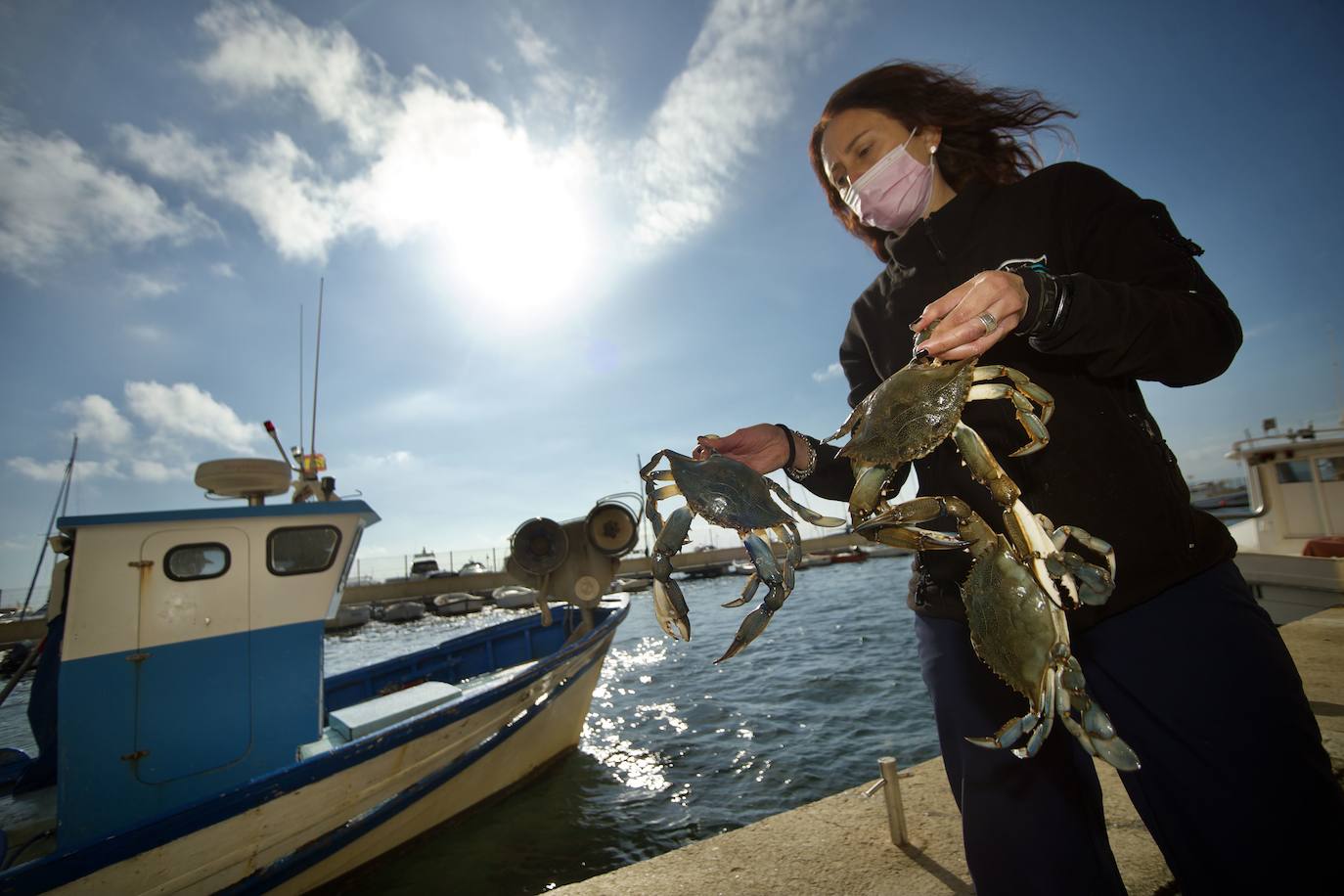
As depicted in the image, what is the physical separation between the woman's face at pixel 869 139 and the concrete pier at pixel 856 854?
382 centimetres

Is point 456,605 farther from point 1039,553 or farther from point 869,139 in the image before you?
point 1039,553

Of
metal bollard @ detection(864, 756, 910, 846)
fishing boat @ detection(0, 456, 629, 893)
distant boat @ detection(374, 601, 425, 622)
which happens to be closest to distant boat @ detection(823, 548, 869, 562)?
distant boat @ detection(374, 601, 425, 622)

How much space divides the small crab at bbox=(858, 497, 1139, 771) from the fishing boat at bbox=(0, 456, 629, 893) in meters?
6.22

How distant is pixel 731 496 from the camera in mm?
2188

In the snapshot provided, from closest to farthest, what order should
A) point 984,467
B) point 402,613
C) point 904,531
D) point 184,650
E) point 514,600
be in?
point 984,467 < point 904,531 < point 184,650 < point 402,613 < point 514,600

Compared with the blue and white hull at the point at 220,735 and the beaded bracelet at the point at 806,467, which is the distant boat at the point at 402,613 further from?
the beaded bracelet at the point at 806,467

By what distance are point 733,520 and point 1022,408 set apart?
3.48 ft

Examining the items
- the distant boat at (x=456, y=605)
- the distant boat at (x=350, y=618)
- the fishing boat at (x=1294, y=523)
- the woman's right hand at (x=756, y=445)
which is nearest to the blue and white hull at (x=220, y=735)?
the woman's right hand at (x=756, y=445)

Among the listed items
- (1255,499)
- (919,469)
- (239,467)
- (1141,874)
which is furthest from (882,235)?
(1255,499)

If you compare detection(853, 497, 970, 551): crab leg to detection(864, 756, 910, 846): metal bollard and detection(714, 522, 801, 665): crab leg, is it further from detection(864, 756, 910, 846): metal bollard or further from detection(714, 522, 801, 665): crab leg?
detection(864, 756, 910, 846): metal bollard

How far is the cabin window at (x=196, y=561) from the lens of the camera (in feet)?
19.0

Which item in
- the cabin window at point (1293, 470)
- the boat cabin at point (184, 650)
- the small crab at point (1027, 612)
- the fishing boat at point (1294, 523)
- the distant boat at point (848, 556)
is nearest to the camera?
the small crab at point (1027, 612)

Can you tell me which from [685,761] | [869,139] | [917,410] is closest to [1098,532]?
[917,410]

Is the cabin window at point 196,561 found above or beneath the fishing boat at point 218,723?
above
